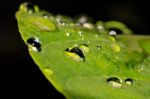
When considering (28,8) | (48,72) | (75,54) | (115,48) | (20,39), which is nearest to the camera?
(48,72)

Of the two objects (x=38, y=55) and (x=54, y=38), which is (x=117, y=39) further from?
(x=38, y=55)

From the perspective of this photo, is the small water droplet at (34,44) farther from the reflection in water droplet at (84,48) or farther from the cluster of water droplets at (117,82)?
the cluster of water droplets at (117,82)

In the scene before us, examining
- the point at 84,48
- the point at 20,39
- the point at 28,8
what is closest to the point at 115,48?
the point at 84,48

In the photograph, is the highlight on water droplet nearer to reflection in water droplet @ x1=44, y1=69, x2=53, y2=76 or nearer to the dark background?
reflection in water droplet @ x1=44, y1=69, x2=53, y2=76

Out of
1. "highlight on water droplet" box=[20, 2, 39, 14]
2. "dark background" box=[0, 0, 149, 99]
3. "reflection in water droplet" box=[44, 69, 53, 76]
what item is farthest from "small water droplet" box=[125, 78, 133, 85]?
"dark background" box=[0, 0, 149, 99]

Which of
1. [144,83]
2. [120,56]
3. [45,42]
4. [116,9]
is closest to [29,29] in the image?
[45,42]

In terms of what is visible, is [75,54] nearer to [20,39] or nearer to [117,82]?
[117,82]

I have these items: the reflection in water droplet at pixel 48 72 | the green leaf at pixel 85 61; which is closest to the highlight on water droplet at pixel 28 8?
the green leaf at pixel 85 61
